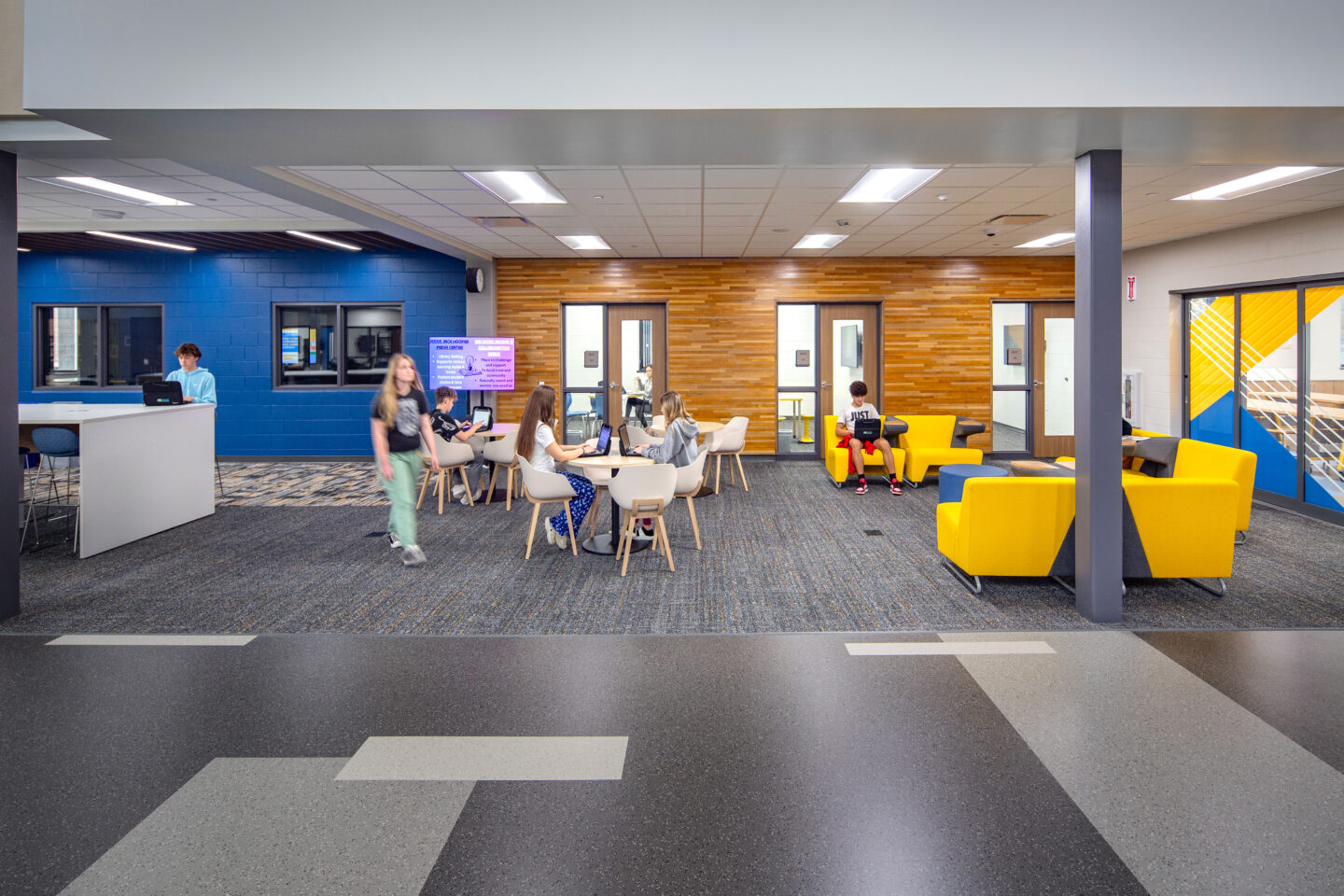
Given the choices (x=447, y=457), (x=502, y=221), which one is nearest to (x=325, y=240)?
(x=502, y=221)

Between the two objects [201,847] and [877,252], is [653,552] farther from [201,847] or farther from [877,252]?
[877,252]

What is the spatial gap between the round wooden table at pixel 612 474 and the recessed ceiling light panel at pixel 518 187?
236 centimetres

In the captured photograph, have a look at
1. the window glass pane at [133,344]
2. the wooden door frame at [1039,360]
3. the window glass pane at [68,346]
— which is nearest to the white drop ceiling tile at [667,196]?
the wooden door frame at [1039,360]

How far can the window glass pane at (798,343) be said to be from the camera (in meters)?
11.6

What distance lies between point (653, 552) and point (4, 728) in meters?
3.90

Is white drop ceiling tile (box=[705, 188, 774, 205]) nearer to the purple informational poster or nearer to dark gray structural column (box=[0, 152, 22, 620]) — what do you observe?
the purple informational poster

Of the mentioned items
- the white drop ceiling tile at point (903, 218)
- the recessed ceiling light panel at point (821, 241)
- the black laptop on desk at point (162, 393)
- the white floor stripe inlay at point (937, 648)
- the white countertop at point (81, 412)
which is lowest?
the white floor stripe inlay at point (937, 648)

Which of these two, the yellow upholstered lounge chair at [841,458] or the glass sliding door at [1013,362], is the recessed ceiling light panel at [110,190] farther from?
the glass sliding door at [1013,362]

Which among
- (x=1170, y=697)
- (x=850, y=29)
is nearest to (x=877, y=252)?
(x=850, y=29)

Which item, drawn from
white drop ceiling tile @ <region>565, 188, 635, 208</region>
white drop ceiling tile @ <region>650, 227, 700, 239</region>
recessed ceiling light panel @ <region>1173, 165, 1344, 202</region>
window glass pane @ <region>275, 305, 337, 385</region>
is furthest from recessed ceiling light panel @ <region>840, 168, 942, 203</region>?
window glass pane @ <region>275, 305, 337, 385</region>

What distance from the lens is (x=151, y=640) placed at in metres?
4.22

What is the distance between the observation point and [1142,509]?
4.80 m

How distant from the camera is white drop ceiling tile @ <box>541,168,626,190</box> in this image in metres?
6.12

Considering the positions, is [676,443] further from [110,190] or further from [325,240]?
[325,240]
